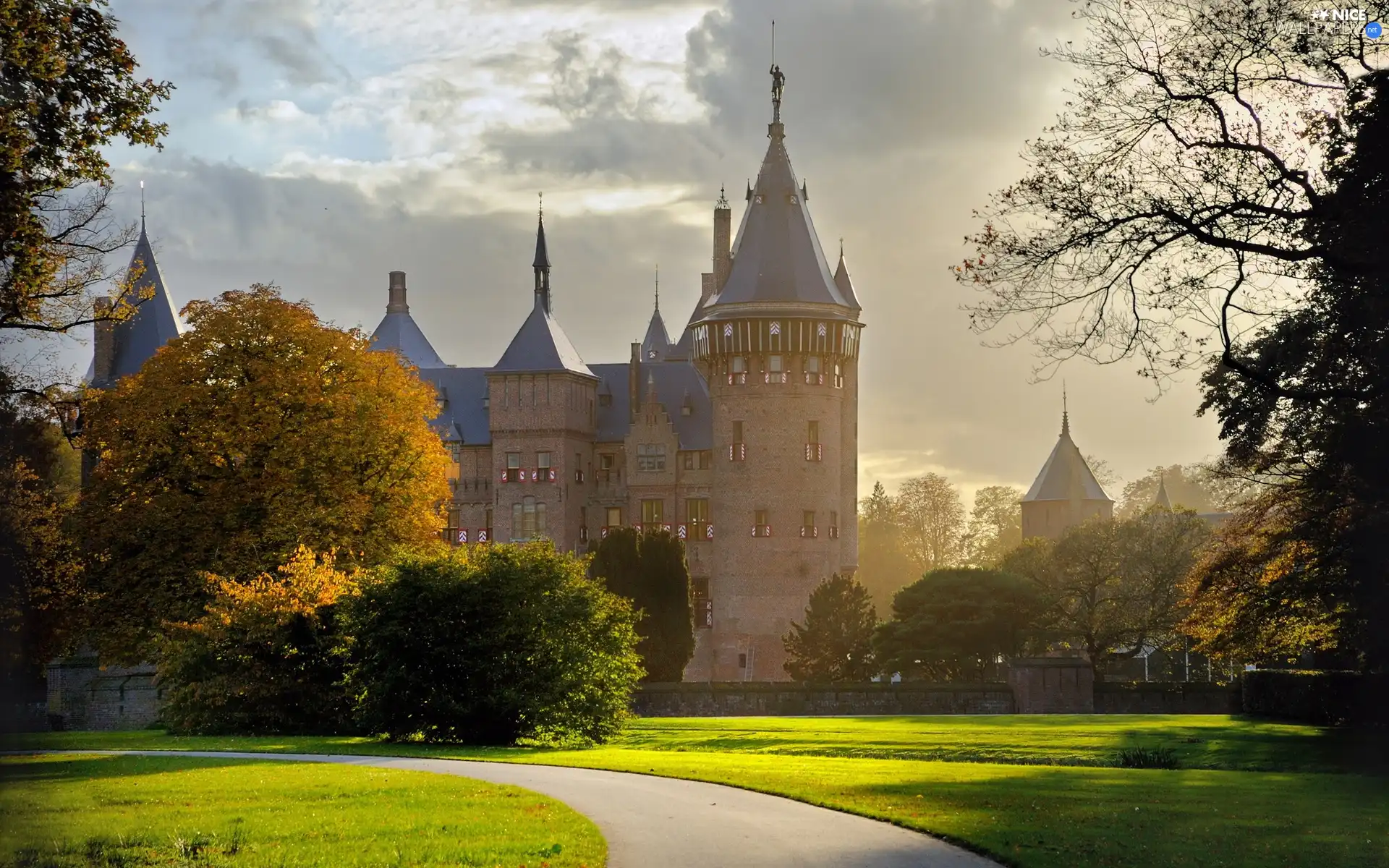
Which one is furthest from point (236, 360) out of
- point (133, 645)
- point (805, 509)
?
point (805, 509)

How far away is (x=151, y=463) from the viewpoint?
35094mm

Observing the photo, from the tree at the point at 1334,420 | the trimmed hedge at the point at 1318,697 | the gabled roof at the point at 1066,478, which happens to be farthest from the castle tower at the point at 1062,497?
the tree at the point at 1334,420

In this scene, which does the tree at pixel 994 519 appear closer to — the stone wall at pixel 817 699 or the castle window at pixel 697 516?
the castle window at pixel 697 516

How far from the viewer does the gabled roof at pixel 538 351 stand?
7106cm

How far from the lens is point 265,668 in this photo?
90.9 feet

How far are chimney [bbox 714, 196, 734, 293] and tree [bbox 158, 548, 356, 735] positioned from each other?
48161 mm

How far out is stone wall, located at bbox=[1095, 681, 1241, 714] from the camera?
46250 mm

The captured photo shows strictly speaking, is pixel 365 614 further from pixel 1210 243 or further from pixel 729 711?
pixel 729 711

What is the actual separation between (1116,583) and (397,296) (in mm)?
40073

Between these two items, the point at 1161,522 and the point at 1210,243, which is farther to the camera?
the point at 1161,522

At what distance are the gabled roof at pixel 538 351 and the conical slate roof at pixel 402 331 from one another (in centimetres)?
949

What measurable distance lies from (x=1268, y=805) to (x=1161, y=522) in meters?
44.3

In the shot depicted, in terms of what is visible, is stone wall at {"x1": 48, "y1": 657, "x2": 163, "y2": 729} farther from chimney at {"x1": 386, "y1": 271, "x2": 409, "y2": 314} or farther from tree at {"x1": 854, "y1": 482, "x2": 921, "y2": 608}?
tree at {"x1": 854, "y1": 482, "x2": 921, "y2": 608}

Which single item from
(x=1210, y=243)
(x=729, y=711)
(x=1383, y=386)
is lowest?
(x=729, y=711)
